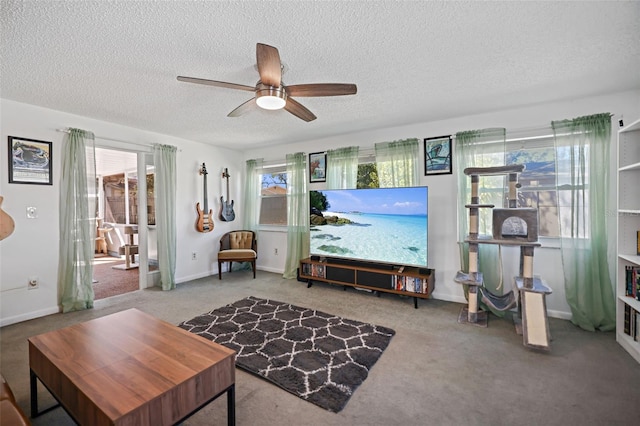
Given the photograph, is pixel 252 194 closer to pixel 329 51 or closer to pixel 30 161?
pixel 30 161

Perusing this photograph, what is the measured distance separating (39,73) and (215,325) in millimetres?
2670

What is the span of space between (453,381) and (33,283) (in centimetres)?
424

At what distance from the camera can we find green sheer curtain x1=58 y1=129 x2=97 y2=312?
130 inches

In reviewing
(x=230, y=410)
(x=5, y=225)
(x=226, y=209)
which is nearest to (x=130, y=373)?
(x=230, y=410)

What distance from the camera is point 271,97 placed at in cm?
202

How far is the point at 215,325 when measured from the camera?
2902 mm

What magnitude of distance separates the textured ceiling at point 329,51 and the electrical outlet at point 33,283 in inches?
74.7

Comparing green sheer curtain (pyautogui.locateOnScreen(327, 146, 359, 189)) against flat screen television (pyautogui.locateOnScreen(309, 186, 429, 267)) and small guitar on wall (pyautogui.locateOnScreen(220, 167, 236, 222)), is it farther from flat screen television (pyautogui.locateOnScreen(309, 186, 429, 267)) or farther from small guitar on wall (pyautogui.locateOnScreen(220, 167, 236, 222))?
small guitar on wall (pyautogui.locateOnScreen(220, 167, 236, 222))

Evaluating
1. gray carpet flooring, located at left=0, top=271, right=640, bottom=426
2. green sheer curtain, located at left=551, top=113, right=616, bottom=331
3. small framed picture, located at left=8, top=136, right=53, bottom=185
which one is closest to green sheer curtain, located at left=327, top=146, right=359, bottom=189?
gray carpet flooring, located at left=0, top=271, right=640, bottom=426

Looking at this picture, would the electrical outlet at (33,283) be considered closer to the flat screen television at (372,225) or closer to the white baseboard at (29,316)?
the white baseboard at (29,316)

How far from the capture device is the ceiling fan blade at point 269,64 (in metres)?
1.63

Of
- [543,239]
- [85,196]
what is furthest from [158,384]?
[543,239]

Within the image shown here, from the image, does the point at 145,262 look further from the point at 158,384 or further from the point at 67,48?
the point at 158,384

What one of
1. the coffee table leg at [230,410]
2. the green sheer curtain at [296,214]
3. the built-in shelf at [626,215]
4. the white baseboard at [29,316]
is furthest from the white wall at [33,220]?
the built-in shelf at [626,215]
